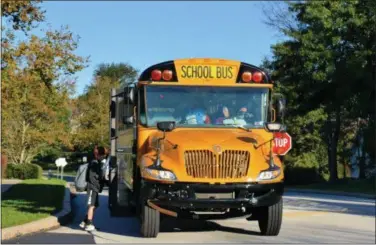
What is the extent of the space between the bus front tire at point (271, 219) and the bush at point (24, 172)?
2791 centimetres

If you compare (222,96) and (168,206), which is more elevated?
(222,96)

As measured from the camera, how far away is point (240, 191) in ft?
28.2

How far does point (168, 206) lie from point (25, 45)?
6.71 meters

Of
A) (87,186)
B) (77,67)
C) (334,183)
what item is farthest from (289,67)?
(87,186)

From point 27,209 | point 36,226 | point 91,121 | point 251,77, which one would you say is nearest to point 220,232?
point 251,77

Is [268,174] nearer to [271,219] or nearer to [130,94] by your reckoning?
[271,219]

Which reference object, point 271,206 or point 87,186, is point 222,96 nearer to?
point 271,206

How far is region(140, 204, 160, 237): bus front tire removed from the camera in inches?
356

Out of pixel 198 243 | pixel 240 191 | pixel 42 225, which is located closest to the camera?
pixel 240 191

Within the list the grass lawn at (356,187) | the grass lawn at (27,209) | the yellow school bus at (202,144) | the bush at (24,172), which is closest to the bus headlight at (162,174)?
the yellow school bus at (202,144)

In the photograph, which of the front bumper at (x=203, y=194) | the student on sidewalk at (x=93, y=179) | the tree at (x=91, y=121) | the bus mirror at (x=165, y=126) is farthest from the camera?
the tree at (x=91, y=121)

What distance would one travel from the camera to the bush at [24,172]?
36.0 metres

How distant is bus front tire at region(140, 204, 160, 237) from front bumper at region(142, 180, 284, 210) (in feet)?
1.16

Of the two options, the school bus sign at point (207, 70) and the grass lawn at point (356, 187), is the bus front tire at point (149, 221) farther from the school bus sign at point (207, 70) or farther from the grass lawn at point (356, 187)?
the grass lawn at point (356, 187)
